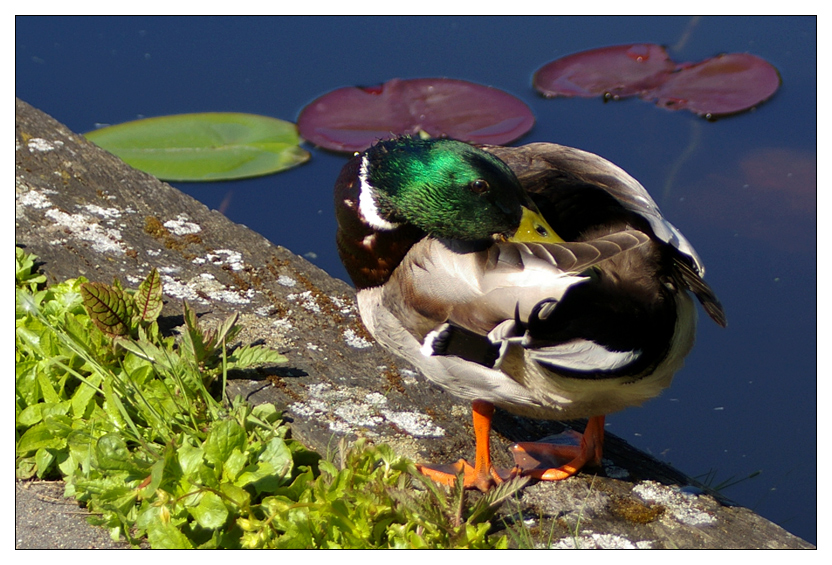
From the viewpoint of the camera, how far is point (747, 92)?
4.37 m

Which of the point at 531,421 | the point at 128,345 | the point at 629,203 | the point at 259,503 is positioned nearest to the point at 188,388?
the point at 128,345

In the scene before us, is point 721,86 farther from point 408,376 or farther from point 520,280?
point 520,280

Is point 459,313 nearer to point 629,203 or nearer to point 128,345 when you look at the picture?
point 629,203

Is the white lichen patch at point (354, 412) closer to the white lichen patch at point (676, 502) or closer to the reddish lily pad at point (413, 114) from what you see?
the white lichen patch at point (676, 502)

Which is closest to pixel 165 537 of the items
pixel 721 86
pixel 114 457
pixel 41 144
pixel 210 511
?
pixel 210 511

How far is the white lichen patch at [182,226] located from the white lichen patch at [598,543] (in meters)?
1.78

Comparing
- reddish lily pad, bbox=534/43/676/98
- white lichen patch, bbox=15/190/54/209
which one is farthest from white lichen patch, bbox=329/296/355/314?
reddish lily pad, bbox=534/43/676/98

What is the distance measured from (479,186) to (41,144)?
2075 mm

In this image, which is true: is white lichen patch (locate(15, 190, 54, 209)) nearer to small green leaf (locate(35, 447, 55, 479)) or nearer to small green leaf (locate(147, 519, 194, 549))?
small green leaf (locate(35, 447, 55, 479))

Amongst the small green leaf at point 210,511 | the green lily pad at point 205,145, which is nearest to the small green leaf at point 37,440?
the small green leaf at point 210,511

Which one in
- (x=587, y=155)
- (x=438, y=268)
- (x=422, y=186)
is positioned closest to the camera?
(x=438, y=268)

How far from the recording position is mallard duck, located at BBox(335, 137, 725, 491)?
1758 millimetres

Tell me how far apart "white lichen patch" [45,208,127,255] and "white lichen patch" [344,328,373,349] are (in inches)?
35.2

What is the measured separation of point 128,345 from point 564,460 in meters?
1.27
